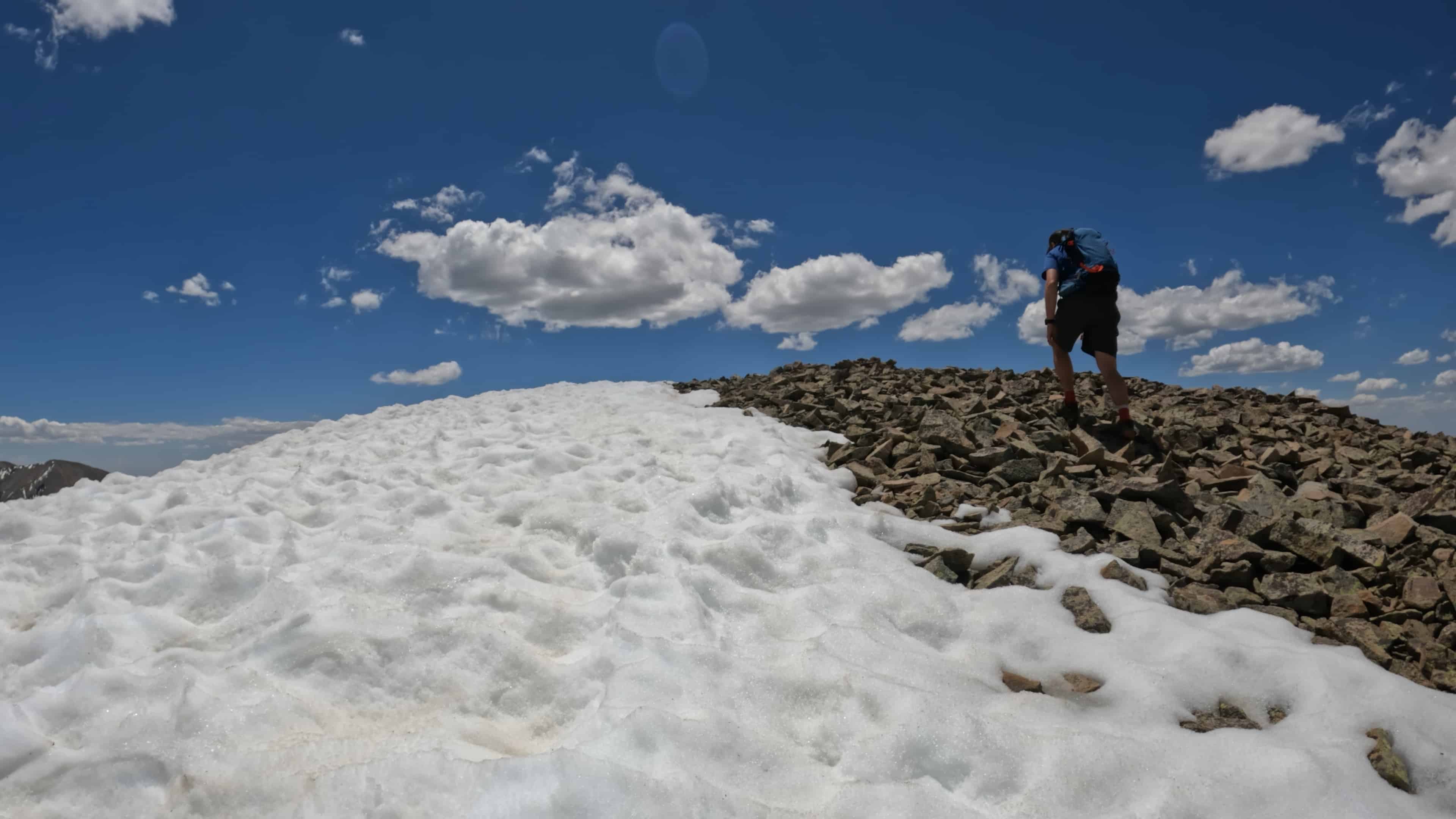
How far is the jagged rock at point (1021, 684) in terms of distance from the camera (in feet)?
11.0

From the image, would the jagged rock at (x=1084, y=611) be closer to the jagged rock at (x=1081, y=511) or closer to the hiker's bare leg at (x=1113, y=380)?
the jagged rock at (x=1081, y=511)

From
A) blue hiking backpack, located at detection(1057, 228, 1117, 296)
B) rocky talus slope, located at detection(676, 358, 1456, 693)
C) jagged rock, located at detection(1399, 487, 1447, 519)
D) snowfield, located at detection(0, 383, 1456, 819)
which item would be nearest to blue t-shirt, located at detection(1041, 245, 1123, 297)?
blue hiking backpack, located at detection(1057, 228, 1117, 296)

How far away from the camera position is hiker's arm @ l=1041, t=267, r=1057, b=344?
775 cm

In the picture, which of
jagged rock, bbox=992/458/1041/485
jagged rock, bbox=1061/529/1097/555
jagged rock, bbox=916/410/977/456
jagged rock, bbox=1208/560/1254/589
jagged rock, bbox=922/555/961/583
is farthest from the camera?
jagged rock, bbox=916/410/977/456

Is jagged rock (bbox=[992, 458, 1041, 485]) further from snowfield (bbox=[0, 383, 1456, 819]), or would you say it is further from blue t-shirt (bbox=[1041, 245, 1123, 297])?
blue t-shirt (bbox=[1041, 245, 1123, 297])

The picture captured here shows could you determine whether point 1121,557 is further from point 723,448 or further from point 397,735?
point 397,735

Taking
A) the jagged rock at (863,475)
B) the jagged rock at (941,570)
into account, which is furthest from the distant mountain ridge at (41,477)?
the jagged rock at (941,570)

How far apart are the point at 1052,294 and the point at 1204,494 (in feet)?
9.88

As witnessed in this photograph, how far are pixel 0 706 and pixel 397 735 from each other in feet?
4.88

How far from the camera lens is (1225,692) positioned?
3.29 metres

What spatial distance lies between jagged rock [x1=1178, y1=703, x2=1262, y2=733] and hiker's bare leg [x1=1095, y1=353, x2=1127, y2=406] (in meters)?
4.68

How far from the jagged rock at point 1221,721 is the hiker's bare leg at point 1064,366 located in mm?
5128

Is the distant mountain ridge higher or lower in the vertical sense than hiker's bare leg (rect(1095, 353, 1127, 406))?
lower

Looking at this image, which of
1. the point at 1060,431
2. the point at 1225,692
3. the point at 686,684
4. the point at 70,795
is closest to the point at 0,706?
the point at 70,795
